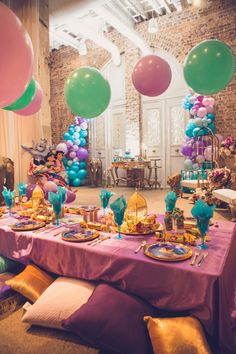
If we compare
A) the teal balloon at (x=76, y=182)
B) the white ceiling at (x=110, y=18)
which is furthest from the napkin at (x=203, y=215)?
the teal balloon at (x=76, y=182)

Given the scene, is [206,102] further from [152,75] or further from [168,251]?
[168,251]

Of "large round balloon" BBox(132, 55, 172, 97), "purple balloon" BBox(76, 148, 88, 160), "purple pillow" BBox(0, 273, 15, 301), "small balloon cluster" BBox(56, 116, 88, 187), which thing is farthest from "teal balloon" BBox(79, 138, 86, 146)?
"purple pillow" BBox(0, 273, 15, 301)

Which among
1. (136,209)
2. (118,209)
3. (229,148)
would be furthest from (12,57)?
(229,148)

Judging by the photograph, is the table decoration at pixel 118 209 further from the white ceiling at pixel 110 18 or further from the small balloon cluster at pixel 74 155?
the small balloon cluster at pixel 74 155

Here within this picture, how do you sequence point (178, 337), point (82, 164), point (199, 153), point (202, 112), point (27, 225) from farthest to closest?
point (82, 164), point (202, 112), point (199, 153), point (27, 225), point (178, 337)

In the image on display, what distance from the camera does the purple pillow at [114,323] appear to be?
4.05 feet

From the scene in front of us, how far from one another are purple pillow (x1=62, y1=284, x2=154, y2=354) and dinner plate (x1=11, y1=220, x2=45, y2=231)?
2.11ft

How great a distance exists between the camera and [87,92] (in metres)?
2.88

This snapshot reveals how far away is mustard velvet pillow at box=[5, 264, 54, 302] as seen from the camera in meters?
1.68

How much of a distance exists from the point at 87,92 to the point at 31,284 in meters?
1.96

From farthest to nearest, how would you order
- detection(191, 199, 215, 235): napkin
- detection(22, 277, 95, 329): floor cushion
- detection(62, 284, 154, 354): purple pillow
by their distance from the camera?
detection(22, 277, 95, 329): floor cushion < detection(191, 199, 215, 235): napkin < detection(62, 284, 154, 354): purple pillow

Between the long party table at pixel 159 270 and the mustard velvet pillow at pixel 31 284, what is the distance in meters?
0.07

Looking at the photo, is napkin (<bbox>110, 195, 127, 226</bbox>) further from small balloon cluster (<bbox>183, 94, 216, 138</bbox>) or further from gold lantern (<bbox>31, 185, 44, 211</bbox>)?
small balloon cluster (<bbox>183, 94, 216, 138</bbox>)

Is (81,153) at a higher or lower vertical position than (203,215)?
higher
